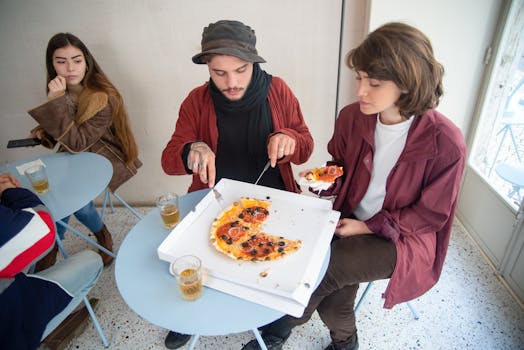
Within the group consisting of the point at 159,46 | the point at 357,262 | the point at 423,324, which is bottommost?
the point at 423,324

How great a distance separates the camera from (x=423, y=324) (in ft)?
5.36

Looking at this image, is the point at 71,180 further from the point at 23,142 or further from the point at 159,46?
the point at 159,46

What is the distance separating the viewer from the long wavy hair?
184cm

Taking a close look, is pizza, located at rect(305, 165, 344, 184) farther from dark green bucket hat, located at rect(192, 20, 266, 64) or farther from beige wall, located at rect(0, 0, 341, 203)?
beige wall, located at rect(0, 0, 341, 203)

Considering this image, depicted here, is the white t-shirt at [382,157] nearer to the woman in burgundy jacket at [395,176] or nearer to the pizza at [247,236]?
the woman in burgundy jacket at [395,176]

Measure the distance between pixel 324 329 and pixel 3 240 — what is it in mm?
1443

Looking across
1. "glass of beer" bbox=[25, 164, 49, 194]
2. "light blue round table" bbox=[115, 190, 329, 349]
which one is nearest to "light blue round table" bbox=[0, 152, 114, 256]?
"glass of beer" bbox=[25, 164, 49, 194]

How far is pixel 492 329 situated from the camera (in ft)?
5.20

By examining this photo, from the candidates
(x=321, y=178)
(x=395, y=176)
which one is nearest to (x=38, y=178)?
(x=321, y=178)

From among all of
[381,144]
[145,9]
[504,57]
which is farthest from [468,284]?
[145,9]

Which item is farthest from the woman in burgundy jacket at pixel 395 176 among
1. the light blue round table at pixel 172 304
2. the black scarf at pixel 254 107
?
the black scarf at pixel 254 107

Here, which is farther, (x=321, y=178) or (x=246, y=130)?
(x=246, y=130)

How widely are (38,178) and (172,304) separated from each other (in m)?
1.05

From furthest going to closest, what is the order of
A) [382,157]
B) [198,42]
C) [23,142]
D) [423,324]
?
1. [198,42]
2. [23,142]
3. [423,324]
4. [382,157]
